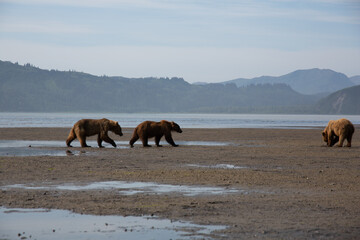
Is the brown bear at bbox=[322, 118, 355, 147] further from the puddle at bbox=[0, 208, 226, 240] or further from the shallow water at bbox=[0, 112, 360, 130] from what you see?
the shallow water at bbox=[0, 112, 360, 130]

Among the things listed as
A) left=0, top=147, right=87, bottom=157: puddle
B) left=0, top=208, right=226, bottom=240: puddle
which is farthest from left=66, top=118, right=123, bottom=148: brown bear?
left=0, top=208, right=226, bottom=240: puddle

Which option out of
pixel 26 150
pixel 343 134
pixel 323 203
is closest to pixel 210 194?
pixel 323 203

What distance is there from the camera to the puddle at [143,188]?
1240cm

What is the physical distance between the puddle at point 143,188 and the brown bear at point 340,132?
51.6 feet

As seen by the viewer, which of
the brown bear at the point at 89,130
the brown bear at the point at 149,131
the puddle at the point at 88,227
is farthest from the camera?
the brown bear at the point at 149,131

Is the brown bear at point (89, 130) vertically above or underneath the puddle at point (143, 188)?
above

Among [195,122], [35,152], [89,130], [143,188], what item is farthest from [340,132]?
[195,122]

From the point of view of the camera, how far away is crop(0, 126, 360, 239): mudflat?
9.30 metres

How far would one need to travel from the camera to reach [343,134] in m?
27.3

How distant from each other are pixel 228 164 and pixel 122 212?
9.03m

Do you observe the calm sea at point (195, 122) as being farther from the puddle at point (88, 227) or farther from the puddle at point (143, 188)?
the puddle at point (88, 227)

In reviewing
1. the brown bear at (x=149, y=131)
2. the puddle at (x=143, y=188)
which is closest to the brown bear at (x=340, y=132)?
the brown bear at (x=149, y=131)

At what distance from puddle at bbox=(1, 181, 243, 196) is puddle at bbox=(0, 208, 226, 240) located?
265 centimetres

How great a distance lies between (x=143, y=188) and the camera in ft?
42.4
